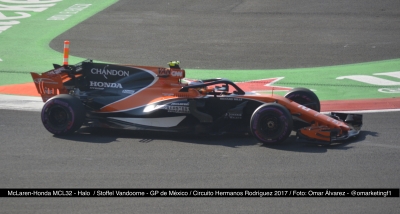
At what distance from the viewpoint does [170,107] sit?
1128 centimetres

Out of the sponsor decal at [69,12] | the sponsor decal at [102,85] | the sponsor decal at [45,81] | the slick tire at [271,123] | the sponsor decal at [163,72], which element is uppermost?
the sponsor decal at [69,12]

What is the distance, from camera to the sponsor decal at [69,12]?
24.5m

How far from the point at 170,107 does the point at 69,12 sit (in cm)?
1530

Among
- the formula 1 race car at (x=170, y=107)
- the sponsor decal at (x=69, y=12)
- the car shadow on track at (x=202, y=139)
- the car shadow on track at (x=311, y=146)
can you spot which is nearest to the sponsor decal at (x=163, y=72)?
the formula 1 race car at (x=170, y=107)

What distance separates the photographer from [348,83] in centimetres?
1612

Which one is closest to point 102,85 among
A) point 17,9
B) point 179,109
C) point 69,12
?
point 179,109

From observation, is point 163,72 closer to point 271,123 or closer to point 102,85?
point 102,85

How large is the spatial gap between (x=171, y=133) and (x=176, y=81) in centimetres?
98

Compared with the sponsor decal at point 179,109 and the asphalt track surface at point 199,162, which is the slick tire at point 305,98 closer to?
the asphalt track surface at point 199,162

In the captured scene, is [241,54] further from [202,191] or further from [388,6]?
[202,191]

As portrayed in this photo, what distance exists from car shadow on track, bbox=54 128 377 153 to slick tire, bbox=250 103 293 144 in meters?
0.19

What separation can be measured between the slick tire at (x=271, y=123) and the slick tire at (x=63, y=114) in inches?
123

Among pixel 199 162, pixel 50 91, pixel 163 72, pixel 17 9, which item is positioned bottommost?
pixel 199 162

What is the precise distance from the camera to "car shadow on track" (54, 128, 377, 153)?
35.1 feet
